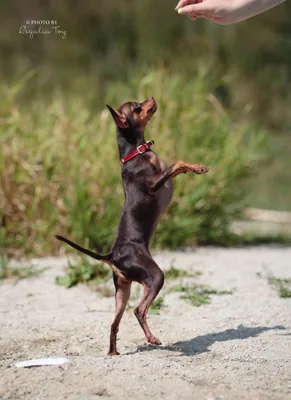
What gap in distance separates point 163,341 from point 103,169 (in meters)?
2.44

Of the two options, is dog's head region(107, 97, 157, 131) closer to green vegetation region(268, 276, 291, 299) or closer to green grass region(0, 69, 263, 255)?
green vegetation region(268, 276, 291, 299)

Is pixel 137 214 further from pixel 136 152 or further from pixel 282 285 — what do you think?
pixel 282 285

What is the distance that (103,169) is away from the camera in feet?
19.2

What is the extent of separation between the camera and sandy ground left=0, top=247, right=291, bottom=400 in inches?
109

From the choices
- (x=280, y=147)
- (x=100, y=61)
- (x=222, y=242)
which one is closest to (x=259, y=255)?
(x=222, y=242)

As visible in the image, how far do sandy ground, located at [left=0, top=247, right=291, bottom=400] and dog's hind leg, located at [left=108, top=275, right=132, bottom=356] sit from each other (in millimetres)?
66

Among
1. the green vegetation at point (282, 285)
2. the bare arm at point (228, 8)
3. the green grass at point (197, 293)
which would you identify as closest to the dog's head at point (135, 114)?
the bare arm at point (228, 8)

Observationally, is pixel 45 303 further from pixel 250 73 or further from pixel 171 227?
pixel 250 73

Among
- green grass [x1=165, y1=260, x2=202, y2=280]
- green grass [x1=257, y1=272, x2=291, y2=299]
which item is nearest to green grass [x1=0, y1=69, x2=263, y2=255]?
green grass [x1=165, y1=260, x2=202, y2=280]

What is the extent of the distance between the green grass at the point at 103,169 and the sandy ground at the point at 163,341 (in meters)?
0.40

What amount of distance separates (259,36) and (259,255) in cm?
739

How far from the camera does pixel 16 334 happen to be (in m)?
3.78

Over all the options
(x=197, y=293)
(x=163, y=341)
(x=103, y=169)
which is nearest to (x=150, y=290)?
(x=163, y=341)

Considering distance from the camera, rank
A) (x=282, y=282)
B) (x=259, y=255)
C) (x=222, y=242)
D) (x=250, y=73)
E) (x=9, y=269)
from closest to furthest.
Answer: (x=282, y=282)
(x=9, y=269)
(x=259, y=255)
(x=222, y=242)
(x=250, y=73)
